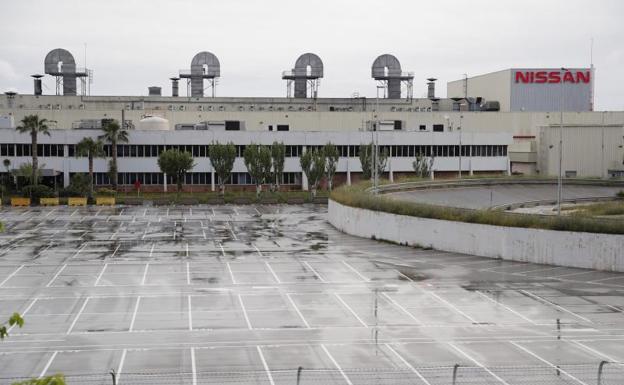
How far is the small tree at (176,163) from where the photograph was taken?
77.9 meters

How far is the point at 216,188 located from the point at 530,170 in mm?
37933

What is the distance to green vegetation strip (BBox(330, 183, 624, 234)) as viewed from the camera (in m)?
36.3

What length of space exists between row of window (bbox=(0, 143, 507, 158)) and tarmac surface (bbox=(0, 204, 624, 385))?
39.5 metres

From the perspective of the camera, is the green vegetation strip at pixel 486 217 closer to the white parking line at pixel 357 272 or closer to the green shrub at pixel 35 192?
the white parking line at pixel 357 272

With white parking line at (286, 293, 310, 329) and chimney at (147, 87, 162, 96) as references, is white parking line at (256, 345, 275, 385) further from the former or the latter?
chimney at (147, 87, 162, 96)

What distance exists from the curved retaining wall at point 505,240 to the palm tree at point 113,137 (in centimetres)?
4172

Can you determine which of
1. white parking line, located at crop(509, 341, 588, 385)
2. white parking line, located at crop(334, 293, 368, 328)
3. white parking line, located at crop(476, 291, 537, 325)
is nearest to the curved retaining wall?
white parking line, located at crop(476, 291, 537, 325)

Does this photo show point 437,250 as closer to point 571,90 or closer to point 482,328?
point 482,328

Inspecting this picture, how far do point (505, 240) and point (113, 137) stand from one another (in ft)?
173

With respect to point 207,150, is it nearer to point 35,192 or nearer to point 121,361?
point 35,192

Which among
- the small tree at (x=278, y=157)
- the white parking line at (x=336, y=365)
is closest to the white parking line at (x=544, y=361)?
the white parking line at (x=336, y=365)

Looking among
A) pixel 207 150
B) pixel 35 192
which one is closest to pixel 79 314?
pixel 35 192

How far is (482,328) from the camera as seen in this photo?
24.8m

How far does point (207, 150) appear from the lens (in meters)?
86.9
